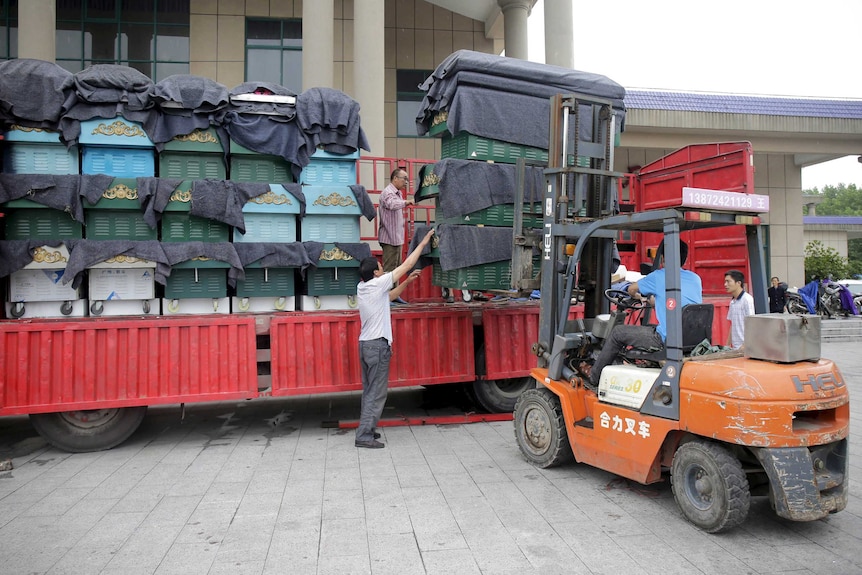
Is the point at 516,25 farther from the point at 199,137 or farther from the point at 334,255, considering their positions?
the point at 199,137

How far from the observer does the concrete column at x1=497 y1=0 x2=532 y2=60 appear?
18391mm

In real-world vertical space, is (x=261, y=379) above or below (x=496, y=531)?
above

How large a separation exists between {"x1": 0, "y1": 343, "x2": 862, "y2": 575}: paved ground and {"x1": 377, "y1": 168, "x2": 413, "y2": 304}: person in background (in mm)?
2578

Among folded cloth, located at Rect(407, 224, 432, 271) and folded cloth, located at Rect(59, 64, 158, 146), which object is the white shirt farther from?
folded cloth, located at Rect(59, 64, 158, 146)

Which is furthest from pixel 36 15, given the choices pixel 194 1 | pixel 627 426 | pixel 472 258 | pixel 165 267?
pixel 627 426

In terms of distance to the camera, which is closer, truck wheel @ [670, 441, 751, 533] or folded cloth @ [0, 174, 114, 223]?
truck wheel @ [670, 441, 751, 533]

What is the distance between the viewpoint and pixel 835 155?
19547 millimetres

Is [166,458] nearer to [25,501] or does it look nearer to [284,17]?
[25,501]

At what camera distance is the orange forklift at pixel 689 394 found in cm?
402

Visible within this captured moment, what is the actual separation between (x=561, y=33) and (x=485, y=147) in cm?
1056

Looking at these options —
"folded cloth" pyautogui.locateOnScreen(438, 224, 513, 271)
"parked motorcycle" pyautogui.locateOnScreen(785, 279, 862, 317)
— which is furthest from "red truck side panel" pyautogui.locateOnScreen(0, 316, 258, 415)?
"parked motorcycle" pyautogui.locateOnScreen(785, 279, 862, 317)

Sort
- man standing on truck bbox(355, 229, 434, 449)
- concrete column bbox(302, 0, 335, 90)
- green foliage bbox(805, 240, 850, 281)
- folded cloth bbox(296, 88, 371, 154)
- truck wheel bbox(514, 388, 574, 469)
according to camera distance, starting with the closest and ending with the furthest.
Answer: truck wheel bbox(514, 388, 574, 469) → man standing on truck bbox(355, 229, 434, 449) → folded cloth bbox(296, 88, 371, 154) → concrete column bbox(302, 0, 335, 90) → green foliage bbox(805, 240, 850, 281)

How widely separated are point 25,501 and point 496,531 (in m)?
3.92

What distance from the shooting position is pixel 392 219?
26.8ft
